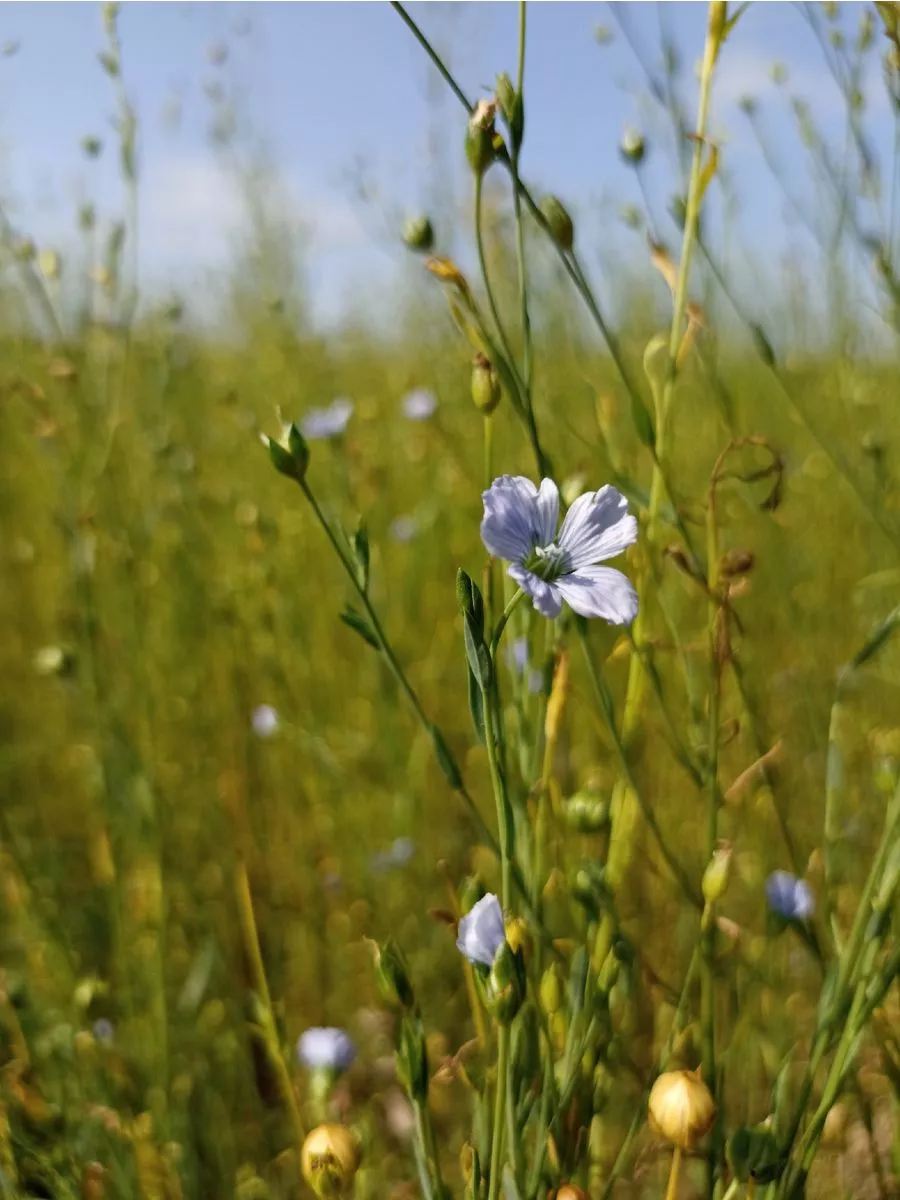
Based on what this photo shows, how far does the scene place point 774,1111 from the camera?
52 centimetres

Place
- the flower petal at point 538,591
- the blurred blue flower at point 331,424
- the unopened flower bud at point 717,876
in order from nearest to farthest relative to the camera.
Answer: the flower petal at point 538,591
the unopened flower bud at point 717,876
the blurred blue flower at point 331,424

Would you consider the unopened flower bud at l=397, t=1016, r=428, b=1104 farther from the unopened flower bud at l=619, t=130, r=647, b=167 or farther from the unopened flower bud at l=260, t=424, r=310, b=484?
the unopened flower bud at l=619, t=130, r=647, b=167

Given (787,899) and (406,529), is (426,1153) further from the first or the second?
(406,529)

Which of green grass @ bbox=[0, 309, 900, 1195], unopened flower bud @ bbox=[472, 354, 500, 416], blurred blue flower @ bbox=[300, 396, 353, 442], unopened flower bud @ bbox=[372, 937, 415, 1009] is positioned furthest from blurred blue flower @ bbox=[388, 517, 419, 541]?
unopened flower bud @ bbox=[372, 937, 415, 1009]

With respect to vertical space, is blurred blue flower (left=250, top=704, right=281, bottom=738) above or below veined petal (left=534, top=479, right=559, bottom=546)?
below

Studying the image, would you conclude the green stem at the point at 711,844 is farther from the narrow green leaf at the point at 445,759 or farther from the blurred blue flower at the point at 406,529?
the blurred blue flower at the point at 406,529

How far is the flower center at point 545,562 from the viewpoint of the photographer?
1.68 ft

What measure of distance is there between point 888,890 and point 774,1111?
0.14m

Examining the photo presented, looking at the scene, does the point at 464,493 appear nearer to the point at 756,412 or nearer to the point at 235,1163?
the point at 756,412

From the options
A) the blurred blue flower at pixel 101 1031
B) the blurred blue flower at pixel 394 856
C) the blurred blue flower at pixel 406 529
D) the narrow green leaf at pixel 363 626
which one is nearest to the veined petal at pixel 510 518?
the narrow green leaf at pixel 363 626

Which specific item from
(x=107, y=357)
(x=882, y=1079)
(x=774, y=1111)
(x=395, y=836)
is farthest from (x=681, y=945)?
(x=107, y=357)

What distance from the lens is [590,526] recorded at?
1.71 feet

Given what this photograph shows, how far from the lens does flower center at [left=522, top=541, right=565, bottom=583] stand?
511 mm

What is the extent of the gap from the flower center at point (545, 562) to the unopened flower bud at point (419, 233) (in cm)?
30
